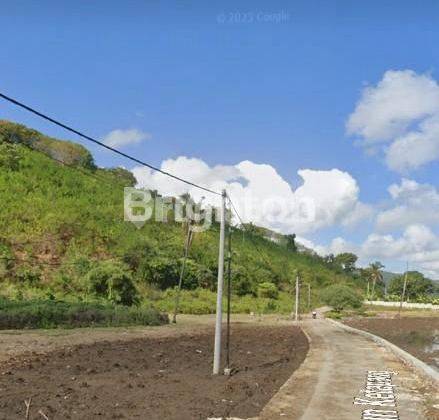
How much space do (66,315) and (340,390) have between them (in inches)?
839

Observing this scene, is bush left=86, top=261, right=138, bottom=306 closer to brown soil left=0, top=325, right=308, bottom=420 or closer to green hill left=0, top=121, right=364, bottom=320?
green hill left=0, top=121, right=364, bottom=320

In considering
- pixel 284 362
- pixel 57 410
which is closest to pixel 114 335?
pixel 284 362

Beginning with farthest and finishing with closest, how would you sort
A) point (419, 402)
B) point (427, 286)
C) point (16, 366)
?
point (427, 286) → point (16, 366) → point (419, 402)

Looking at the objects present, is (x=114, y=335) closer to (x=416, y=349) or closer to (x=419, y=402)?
(x=416, y=349)

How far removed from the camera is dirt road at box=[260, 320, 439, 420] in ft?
39.4

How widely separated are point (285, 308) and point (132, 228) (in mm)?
→ 23853

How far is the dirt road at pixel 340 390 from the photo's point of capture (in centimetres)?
1201

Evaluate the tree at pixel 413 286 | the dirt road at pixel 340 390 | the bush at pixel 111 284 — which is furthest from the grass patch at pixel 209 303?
the tree at pixel 413 286

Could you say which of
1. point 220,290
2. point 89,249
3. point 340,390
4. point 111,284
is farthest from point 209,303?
point 340,390

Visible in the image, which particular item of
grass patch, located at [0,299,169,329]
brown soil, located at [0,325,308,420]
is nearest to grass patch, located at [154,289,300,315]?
grass patch, located at [0,299,169,329]

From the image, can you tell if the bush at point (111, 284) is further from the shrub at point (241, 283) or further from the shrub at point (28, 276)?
the shrub at point (241, 283)

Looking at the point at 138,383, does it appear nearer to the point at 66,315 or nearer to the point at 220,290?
the point at 220,290

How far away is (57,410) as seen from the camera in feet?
37.3

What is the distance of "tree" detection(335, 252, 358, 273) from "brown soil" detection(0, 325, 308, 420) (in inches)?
4948
